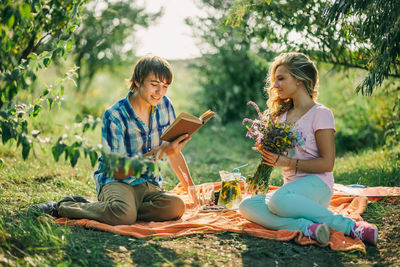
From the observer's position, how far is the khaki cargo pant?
297 centimetres

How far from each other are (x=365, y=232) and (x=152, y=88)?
192 cm

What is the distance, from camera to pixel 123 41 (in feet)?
32.1

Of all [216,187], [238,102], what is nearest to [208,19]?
[238,102]

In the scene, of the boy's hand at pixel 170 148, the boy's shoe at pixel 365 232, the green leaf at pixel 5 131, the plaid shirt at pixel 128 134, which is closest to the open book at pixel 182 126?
the boy's hand at pixel 170 148

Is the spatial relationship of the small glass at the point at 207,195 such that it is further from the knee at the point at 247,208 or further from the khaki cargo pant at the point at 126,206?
the knee at the point at 247,208

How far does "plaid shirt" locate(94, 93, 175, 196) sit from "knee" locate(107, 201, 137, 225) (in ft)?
0.91

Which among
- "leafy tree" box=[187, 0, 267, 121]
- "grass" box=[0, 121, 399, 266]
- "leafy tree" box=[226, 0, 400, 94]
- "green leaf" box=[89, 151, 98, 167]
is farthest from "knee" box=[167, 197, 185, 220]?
"leafy tree" box=[187, 0, 267, 121]

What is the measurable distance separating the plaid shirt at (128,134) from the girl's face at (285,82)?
1.07 metres

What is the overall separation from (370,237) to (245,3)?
253cm

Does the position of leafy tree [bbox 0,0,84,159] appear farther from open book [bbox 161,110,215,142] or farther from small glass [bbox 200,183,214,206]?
small glass [bbox 200,183,214,206]

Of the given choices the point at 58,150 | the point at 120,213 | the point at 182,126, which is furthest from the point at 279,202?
the point at 58,150

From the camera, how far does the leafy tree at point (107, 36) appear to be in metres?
8.39

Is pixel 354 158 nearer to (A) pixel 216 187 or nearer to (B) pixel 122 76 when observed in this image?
(A) pixel 216 187

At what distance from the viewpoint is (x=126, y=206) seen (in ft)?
9.84
